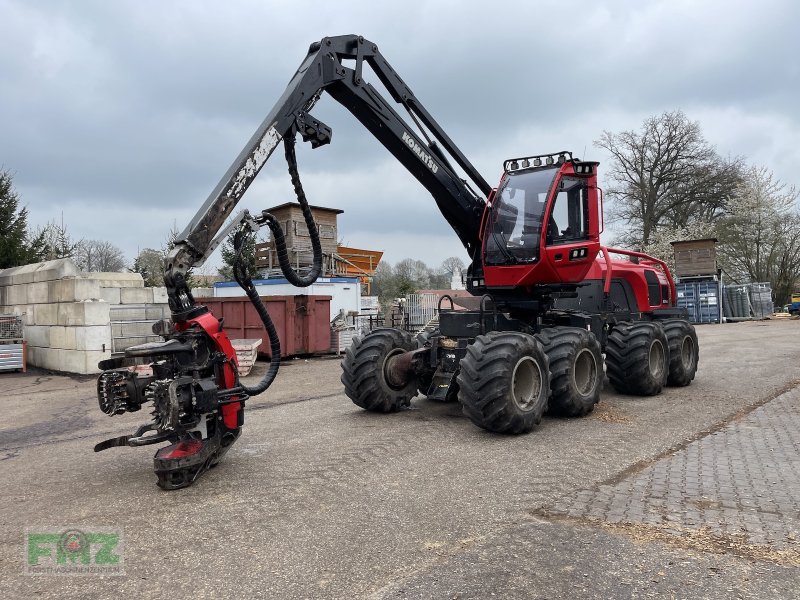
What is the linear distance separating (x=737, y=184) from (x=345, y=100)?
37470mm

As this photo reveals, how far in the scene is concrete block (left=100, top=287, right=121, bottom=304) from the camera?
537 inches

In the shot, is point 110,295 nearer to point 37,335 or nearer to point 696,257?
point 37,335

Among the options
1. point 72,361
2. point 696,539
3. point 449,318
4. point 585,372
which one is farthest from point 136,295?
point 696,539

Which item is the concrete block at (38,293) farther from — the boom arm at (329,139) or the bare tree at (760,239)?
the bare tree at (760,239)

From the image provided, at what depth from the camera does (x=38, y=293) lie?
14.2 m

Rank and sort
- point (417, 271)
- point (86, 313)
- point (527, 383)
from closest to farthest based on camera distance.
Answer: 1. point (527, 383)
2. point (86, 313)
3. point (417, 271)

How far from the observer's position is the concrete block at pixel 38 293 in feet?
45.4

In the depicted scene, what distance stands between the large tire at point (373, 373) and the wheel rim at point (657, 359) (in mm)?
3876

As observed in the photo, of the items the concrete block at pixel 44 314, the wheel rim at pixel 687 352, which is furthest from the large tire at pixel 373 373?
the concrete block at pixel 44 314

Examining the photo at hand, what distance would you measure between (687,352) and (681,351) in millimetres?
486

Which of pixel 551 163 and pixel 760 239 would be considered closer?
pixel 551 163

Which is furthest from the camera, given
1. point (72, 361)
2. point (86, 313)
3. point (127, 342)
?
point (127, 342)

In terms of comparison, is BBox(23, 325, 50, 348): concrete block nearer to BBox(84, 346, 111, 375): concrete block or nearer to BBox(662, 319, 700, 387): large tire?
BBox(84, 346, 111, 375): concrete block

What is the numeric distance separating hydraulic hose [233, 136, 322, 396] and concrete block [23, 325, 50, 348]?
10.6 metres
